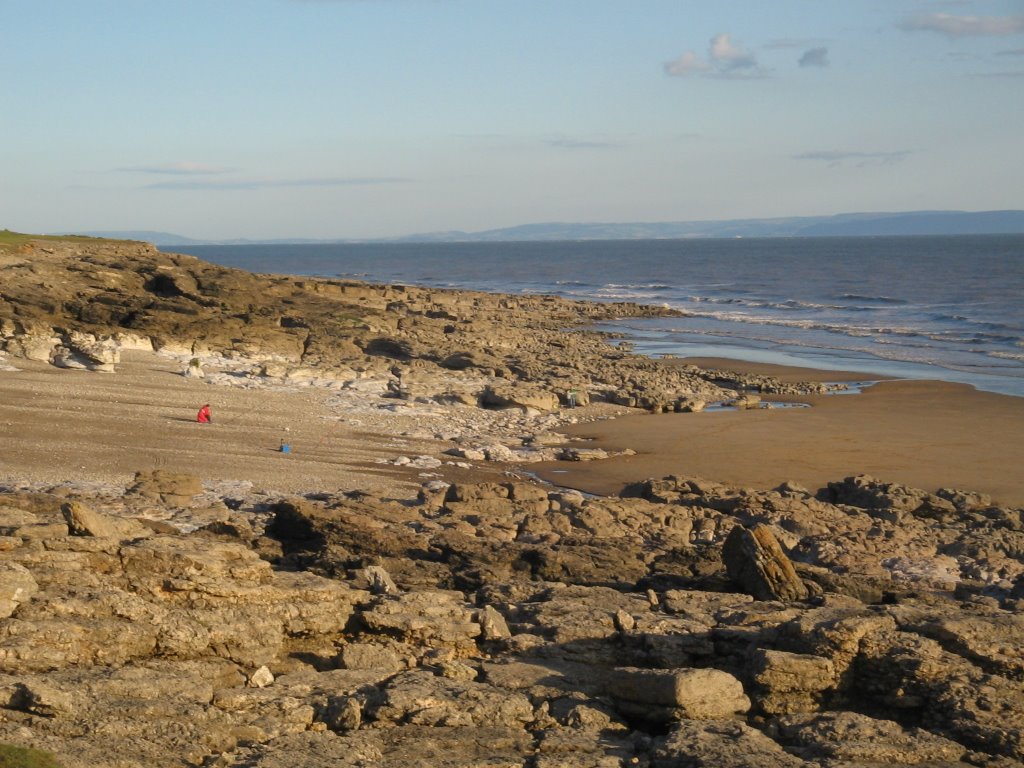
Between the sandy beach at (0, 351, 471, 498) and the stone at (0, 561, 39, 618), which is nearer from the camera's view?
the stone at (0, 561, 39, 618)

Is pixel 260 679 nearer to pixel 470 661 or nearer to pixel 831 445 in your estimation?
pixel 470 661

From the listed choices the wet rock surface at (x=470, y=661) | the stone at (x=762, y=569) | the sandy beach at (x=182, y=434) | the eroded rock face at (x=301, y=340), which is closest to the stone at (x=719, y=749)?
the wet rock surface at (x=470, y=661)

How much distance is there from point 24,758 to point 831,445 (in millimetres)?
20299

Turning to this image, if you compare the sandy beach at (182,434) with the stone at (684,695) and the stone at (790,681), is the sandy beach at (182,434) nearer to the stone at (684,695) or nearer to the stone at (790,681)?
the stone at (684,695)

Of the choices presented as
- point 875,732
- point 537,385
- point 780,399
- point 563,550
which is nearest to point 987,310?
point 780,399

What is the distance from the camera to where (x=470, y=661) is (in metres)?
8.59

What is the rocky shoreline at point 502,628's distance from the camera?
7.10 m

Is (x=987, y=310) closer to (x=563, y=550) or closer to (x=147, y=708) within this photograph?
(x=563, y=550)

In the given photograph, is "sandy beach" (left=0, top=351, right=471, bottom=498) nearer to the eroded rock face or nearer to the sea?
the eroded rock face

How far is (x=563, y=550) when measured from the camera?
12.7 m

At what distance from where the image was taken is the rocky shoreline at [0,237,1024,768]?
7.10 meters

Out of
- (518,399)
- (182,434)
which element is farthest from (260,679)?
(518,399)

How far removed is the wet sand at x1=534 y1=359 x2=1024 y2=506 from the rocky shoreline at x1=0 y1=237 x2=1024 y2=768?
345 cm

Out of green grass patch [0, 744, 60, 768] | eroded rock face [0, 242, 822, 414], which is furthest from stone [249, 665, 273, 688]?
eroded rock face [0, 242, 822, 414]
